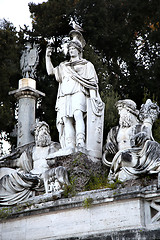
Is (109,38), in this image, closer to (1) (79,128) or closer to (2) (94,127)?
(2) (94,127)

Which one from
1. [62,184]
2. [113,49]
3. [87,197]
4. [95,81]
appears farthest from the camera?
[113,49]

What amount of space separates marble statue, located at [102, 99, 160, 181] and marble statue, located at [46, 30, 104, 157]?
0.41m

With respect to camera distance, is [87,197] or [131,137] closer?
[87,197]

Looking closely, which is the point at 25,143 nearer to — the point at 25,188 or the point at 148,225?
the point at 25,188

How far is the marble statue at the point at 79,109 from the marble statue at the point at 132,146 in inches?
16.1

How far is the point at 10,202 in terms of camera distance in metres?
10.4

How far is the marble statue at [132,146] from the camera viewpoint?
9.32m

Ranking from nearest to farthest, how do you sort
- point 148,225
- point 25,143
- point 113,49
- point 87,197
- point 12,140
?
point 148,225 < point 87,197 < point 25,143 < point 12,140 < point 113,49

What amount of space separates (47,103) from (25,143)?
225 inches

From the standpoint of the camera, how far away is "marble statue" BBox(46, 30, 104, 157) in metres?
10.6

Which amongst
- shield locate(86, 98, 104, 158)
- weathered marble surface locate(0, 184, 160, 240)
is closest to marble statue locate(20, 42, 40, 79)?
shield locate(86, 98, 104, 158)

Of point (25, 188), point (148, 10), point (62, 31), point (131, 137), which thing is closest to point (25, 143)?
point (25, 188)

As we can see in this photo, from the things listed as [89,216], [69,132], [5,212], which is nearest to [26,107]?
[69,132]

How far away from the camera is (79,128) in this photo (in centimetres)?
1062
